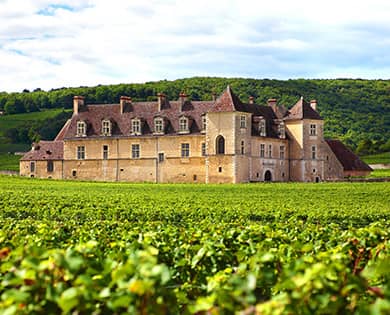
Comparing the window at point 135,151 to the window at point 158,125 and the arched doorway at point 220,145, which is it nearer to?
the window at point 158,125

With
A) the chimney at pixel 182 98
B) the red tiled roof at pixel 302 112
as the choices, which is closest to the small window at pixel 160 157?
the chimney at pixel 182 98

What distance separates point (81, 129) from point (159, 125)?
30.3ft

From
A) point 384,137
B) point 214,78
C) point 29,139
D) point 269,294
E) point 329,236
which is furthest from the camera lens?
point 214,78

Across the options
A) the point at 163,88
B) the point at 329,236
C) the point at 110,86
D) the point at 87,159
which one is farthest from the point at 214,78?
the point at 329,236

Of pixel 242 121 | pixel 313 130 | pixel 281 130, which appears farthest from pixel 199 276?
pixel 313 130

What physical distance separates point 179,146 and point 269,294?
6433cm

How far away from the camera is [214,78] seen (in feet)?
535

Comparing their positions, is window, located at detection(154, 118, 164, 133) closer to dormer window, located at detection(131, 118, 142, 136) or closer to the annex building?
the annex building

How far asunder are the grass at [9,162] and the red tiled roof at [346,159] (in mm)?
43757

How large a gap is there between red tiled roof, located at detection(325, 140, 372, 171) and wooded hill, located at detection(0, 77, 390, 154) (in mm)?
45936

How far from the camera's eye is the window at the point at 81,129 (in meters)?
77.6

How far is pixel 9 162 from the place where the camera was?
4156 inches

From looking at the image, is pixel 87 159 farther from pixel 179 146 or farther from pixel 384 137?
pixel 384 137

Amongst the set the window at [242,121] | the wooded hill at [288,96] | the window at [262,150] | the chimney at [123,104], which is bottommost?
the window at [262,150]
